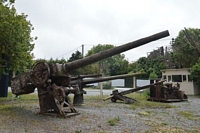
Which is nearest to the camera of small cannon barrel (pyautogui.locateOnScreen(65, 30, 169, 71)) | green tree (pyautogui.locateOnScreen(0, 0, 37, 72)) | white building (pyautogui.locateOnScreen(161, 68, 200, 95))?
small cannon barrel (pyautogui.locateOnScreen(65, 30, 169, 71))

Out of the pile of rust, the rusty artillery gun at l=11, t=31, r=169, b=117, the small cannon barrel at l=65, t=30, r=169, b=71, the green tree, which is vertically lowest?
the pile of rust

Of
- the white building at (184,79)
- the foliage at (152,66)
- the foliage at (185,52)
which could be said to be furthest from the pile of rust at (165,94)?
the foliage at (152,66)

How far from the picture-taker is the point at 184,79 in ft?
64.5

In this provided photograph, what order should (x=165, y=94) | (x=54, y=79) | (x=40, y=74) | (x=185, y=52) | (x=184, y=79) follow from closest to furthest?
1. (x=40, y=74)
2. (x=54, y=79)
3. (x=165, y=94)
4. (x=184, y=79)
5. (x=185, y=52)

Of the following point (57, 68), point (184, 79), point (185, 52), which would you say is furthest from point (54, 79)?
point (185, 52)

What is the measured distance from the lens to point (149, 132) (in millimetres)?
4484

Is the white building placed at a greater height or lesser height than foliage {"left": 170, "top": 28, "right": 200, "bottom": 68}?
lesser

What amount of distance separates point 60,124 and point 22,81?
2852 millimetres

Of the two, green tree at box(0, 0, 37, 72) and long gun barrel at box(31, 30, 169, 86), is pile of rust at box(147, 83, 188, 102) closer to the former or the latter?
long gun barrel at box(31, 30, 169, 86)

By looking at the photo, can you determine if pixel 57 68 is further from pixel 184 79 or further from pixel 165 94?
pixel 184 79

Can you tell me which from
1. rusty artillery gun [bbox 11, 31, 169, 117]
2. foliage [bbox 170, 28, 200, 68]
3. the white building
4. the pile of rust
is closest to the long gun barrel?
rusty artillery gun [bbox 11, 31, 169, 117]

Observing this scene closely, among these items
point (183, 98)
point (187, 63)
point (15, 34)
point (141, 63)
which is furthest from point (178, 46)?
point (15, 34)

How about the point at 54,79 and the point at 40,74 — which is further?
the point at 54,79

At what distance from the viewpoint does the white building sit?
752 inches
